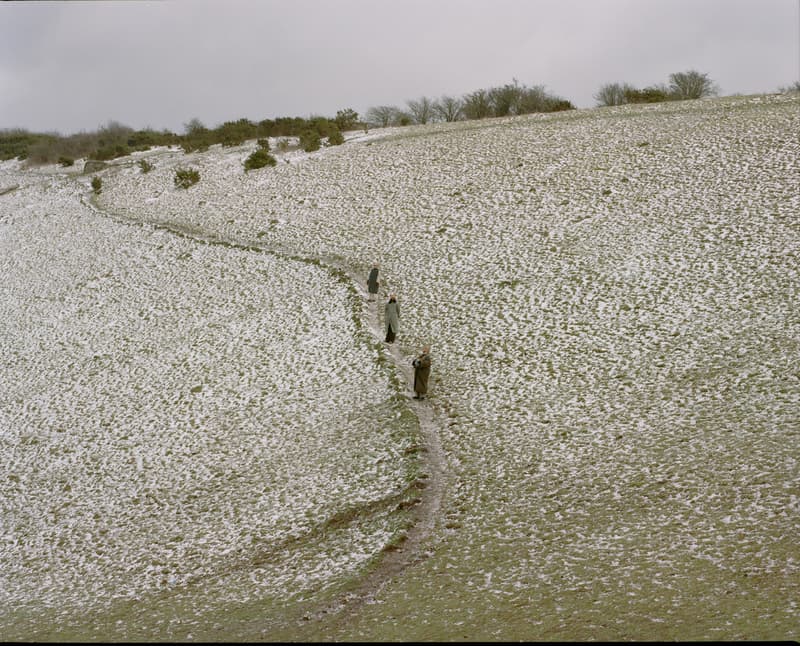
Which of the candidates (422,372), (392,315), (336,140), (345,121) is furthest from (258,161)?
(422,372)

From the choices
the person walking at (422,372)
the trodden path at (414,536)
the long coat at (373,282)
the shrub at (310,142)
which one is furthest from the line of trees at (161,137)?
the trodden path at (414,536)

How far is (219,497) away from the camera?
699 inches

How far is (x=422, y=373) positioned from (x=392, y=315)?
4419mm

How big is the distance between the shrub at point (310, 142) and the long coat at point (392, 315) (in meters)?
30.2

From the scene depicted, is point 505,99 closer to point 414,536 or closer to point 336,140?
point 336,140

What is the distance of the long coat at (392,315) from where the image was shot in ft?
79.6

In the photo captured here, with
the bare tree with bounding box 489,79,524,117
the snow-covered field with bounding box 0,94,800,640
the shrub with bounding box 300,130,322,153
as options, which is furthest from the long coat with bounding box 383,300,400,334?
the bare tree with bounding box 489,79,524,117

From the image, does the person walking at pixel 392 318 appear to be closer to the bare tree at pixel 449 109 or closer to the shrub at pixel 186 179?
the shrub at pixel 186 179

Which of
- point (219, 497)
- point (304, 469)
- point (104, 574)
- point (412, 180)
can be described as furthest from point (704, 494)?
point (412, 180)

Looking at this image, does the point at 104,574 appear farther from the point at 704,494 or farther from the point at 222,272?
the point at 222,272

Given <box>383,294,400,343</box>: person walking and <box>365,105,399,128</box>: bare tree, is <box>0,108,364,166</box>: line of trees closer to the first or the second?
<box>365,105,399,128</box>: bare tree

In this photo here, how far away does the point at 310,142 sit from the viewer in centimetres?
5153

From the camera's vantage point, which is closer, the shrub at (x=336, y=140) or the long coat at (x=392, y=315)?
the long coat at (x=392, y=315)

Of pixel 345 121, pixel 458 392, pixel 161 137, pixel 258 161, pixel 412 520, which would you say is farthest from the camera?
pixel 161 137
